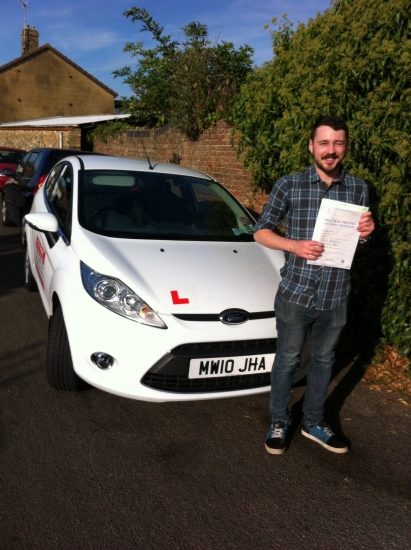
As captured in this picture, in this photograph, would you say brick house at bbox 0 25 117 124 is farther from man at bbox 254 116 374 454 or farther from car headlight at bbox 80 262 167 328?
man at bbox 254 116 374 454

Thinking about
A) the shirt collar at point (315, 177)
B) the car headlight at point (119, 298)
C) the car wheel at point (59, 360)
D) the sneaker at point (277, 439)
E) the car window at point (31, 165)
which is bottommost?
the sneaker at point (277, 439)

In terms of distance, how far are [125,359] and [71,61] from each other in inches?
1585

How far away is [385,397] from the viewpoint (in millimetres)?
4340

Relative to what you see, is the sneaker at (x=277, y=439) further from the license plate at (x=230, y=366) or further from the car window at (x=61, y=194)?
the car window at (x=61, y=194)

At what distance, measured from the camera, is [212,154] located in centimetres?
1092

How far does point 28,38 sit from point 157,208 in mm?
43931

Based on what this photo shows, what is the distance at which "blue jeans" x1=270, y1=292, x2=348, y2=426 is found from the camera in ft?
10.6

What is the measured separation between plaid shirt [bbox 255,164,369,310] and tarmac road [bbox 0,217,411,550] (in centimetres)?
102

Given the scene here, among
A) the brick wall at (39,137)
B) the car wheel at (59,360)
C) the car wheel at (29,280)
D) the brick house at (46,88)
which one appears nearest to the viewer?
the car wheel at (59,360)

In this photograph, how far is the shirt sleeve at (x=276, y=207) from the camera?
316 cm

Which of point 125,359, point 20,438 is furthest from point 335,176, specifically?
point 20,438

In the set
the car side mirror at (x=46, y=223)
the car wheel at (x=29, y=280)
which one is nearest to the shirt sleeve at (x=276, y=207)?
the car side mirror at (x=46, y=223)

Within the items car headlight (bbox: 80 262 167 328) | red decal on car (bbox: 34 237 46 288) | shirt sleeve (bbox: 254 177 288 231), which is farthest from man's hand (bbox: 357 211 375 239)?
red decal on car (bbox: 34 237 46 288)

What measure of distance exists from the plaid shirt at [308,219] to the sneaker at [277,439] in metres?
0.82
